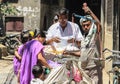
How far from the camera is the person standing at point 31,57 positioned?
20.2 ft

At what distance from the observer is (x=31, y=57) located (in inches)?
246

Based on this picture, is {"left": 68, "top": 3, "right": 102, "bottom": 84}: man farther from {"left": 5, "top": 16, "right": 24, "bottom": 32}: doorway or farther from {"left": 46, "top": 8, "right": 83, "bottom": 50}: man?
{"left": 5, "top": 16, "right": 24, "bottom": 32}: doorway

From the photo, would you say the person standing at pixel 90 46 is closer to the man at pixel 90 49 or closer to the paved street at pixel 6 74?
the man at pixel 90 49

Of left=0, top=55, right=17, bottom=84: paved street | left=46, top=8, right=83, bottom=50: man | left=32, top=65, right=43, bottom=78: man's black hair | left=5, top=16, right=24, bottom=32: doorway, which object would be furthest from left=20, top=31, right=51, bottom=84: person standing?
left=5, top=16, right=24, bottom=32: doorway

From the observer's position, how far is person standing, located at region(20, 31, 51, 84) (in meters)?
6.15

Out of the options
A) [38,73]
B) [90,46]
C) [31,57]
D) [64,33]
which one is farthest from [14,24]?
[38,73]

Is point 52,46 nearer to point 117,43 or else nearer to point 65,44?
point 65,44

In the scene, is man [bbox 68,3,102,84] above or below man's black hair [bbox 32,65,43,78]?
above

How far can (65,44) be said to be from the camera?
21.9ft

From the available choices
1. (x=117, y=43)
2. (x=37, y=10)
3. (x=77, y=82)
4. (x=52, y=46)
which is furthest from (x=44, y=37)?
(x=37, y=10)

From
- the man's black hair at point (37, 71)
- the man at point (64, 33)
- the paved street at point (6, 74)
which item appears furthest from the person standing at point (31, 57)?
the paved street at point (6, 74)

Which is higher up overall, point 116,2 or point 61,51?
point 116,2

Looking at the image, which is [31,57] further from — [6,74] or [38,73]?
[6,74]

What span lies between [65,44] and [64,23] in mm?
319
